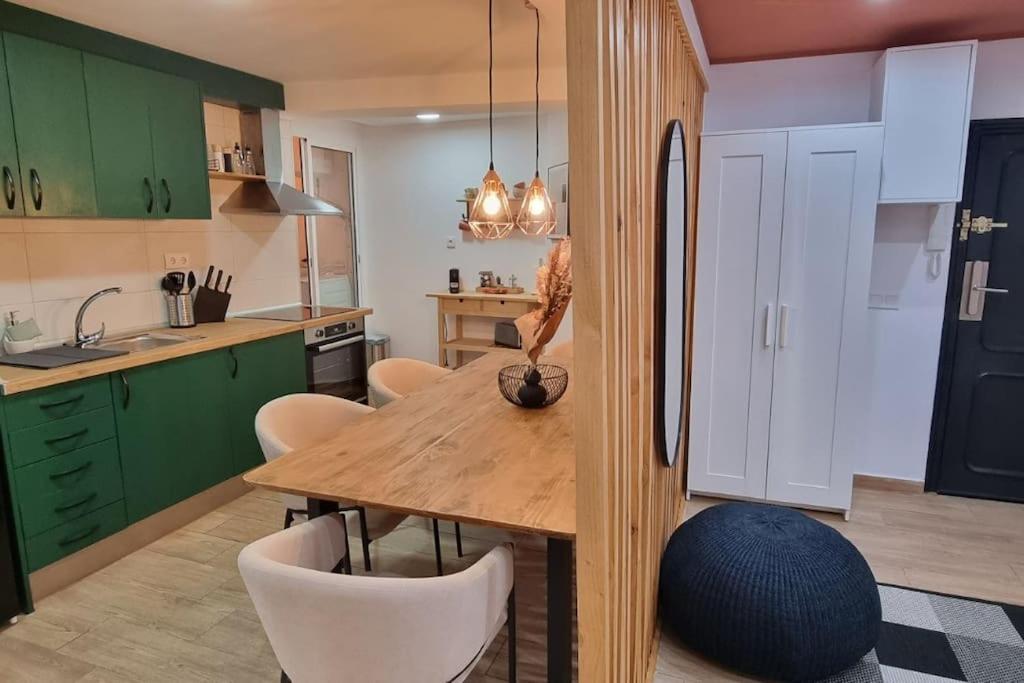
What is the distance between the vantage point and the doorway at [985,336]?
10.6 ft

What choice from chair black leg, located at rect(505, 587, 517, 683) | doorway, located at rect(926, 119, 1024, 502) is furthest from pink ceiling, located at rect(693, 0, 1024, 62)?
chair black leg, located at rect(505, 587, 517, 683)

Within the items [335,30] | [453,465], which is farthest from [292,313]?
[453,465]

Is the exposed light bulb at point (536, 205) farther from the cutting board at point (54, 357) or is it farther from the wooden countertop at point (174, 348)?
the cutting board at point (54, 357)

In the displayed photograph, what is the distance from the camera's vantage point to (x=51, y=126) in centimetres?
272

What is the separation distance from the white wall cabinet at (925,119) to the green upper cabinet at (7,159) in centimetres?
392

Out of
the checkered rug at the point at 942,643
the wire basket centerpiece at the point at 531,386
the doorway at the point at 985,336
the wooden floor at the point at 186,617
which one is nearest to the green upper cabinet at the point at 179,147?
the wooden floor at the point at 186,617

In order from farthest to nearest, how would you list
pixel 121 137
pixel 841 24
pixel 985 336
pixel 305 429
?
pixel 985 336 < pixel 121 137 < pixel 841 24 < pixel 305 429

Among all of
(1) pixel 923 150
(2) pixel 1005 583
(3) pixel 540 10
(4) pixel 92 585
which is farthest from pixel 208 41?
(2) pixel 1005 583

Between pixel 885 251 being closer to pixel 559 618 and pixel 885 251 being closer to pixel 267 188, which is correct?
pixel 559 618

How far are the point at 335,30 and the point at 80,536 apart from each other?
8.44 ft

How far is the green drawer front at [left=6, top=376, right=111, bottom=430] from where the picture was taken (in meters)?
2.42

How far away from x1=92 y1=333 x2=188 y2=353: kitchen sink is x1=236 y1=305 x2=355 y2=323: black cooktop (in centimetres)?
65

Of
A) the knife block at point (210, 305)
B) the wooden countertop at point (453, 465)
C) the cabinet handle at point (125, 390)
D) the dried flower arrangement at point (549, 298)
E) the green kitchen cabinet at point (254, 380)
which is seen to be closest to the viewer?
the wooden countertop at point (453, 465)

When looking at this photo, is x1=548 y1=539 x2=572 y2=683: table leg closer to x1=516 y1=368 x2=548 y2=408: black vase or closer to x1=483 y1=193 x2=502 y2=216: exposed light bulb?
x1=516 y1=368 x2=548 y2=408: black vase
